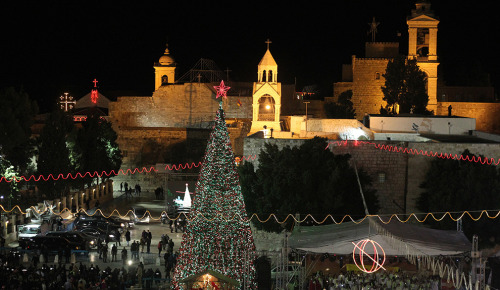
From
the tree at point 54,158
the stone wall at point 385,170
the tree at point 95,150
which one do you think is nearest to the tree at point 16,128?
the tree at point 54,158

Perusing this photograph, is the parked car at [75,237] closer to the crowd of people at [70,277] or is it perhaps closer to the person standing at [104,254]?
the person standing at [104,254]

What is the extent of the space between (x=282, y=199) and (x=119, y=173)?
64.2 feet

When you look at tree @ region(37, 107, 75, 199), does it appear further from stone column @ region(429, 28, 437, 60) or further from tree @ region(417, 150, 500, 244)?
stone column @ region(429, 28, 437, 60)

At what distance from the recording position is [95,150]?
40.9m

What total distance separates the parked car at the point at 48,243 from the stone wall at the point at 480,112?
25.8 m

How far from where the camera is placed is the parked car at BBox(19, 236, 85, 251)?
28.2 meters

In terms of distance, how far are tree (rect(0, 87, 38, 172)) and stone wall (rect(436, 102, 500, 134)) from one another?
21181 millimetres

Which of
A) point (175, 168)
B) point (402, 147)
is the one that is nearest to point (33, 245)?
point (402, 147)

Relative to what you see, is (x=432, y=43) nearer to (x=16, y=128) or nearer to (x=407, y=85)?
(x=407, y=85)

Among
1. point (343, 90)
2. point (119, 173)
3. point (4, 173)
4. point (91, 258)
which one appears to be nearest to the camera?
point (91, 258)

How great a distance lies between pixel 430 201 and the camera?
28688 mm

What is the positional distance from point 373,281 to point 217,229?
4094mm

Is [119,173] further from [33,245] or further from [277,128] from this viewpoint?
[33,245]

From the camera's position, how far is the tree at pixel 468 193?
2727cm
